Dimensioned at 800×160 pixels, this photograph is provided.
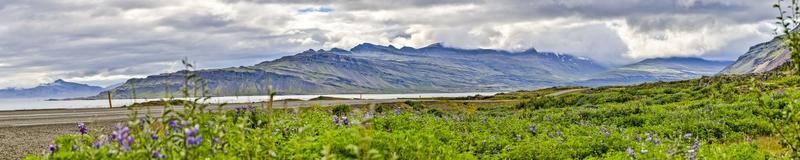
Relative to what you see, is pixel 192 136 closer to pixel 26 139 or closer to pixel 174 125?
pixel 174 125

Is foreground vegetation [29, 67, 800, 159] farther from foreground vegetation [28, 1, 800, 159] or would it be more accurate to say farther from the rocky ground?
the rocky ground

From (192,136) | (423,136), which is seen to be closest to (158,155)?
(192,136)

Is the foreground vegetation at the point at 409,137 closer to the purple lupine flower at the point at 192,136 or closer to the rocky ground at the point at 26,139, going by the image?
the purple lupine flower at the point at 192,136

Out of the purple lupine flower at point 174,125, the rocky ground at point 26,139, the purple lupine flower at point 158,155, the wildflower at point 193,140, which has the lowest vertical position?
the rocky ground at point 26,139

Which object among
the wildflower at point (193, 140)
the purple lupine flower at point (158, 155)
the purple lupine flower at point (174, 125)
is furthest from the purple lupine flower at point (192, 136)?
the purple lupine flower at point (174, 125)

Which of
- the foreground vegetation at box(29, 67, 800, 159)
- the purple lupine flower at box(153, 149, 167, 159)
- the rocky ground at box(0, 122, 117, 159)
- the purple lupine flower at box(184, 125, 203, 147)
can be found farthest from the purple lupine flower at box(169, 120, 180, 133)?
the rocky ground at box(0, 122, 117, 159)

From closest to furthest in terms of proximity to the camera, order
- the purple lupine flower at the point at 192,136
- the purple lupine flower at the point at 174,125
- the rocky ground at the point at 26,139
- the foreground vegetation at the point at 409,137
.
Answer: the purple lupine flower at the point at 192,136
the foreground vegetation at the point at 409,137
the purple lupine flower at the point at 174,125
the rocky ground at the point at 26,139

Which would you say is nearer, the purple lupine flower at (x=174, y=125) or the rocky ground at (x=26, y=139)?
the purple lupine flower at (x=174, y=125)

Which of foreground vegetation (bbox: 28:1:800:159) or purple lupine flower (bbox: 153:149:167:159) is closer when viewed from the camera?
purple lupine flower (bbox: 153:149:167:159)

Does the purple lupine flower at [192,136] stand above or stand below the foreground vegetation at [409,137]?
above

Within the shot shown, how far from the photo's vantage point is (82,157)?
5.95m

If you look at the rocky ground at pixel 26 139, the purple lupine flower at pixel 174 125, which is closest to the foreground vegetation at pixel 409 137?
the purple lupine flower at pixel 174 125

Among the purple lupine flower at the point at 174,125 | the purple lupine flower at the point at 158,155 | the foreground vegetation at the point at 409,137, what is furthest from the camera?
the purple lupine flower at the point at 174,125

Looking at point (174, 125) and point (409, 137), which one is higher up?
point (174, 125)
